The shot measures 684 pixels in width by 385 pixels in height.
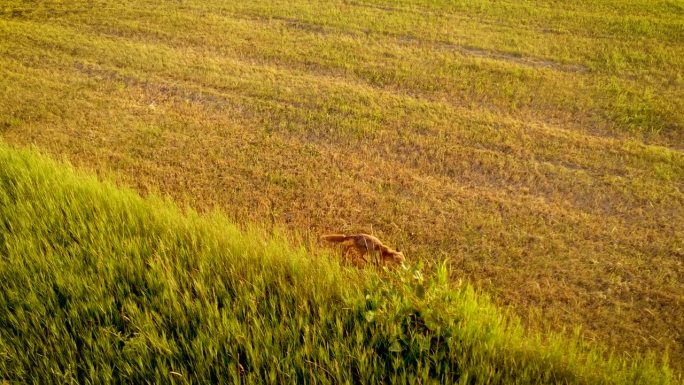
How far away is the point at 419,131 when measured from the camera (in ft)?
19.8

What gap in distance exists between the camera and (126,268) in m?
2.68

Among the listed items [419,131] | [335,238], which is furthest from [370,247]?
[419,131]

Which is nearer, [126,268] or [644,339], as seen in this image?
[126,268]

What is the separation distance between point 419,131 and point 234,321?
424 cm

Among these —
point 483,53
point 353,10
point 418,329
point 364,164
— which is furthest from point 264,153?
point 353,10

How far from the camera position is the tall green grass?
211 cm

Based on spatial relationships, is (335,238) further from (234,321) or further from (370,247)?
(234,321)

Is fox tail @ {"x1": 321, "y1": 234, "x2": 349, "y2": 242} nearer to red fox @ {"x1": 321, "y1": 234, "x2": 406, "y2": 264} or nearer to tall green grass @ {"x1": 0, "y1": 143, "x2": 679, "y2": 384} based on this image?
red fox @ {"x1": 321, "y1": 234, "x2": 406, "y2": 264}

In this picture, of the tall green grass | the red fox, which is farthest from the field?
the tall green grass

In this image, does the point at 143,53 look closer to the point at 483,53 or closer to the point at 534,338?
the point at 483,53

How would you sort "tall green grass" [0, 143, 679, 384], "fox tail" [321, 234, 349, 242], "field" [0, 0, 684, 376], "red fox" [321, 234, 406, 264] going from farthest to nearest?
"field" [0, 0, 684, 376]
"fox tail" [321, 234, 349, 242]
"red fox" [321, 234, 406, 264]
"tall green grass" [0, 143, 679, 384]

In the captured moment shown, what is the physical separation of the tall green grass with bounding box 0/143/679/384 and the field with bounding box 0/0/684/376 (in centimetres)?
107

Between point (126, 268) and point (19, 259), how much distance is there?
577 millimetres

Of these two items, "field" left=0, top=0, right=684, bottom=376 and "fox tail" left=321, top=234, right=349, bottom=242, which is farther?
"field" left=0, top=0, right=684, bottom=376
